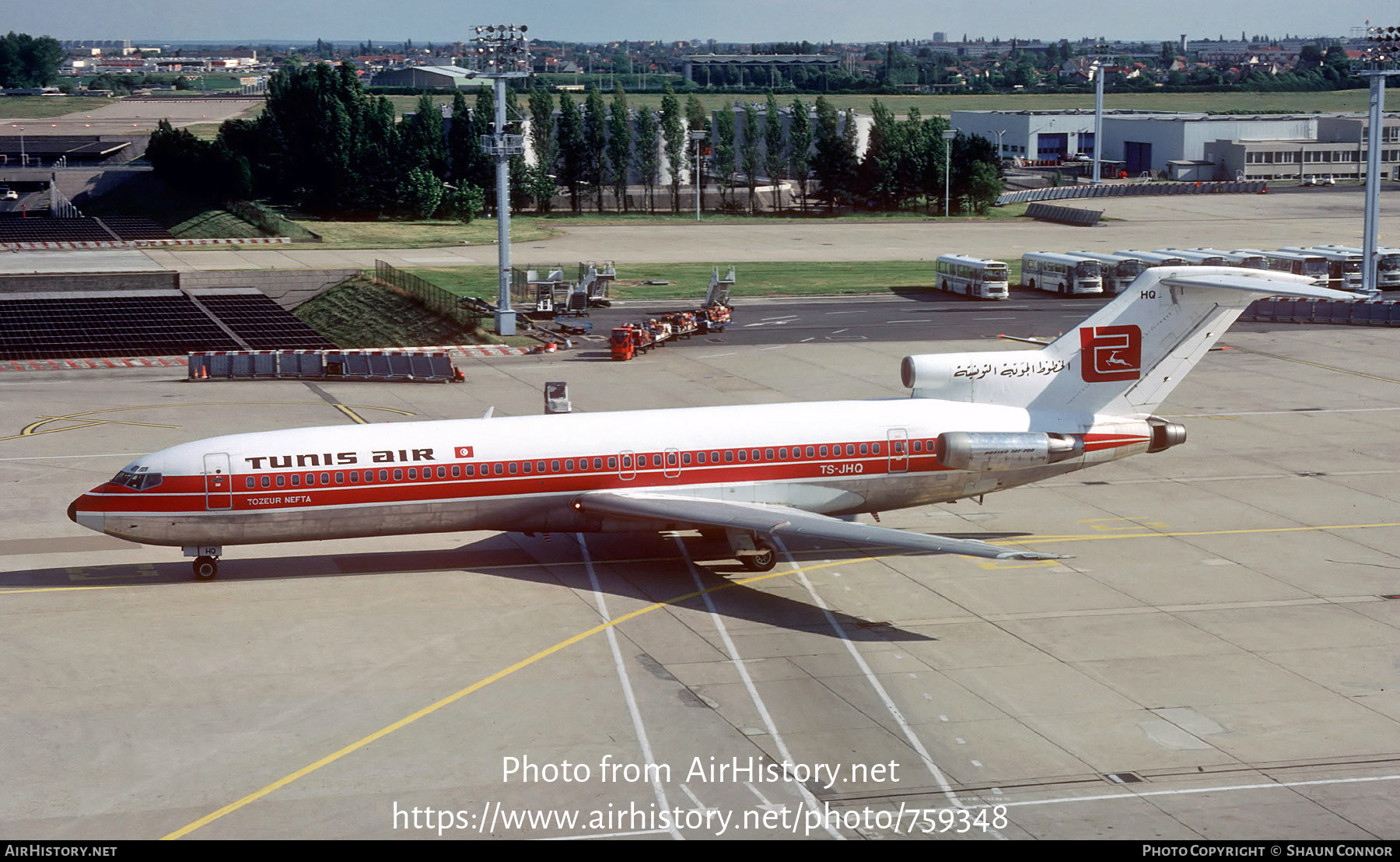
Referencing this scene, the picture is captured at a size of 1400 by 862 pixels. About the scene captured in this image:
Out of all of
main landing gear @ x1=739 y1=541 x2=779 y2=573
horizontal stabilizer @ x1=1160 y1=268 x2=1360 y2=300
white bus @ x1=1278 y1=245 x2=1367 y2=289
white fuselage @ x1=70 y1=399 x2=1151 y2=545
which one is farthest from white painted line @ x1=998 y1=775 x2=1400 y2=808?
white bus @ x1=1278 y1=245 x2=1367 y2=289

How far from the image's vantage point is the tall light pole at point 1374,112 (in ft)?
244

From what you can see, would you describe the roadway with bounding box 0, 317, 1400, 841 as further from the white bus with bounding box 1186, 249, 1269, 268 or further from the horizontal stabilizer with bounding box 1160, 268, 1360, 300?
the white bus with bounding box 1186, 249, 1269, 268

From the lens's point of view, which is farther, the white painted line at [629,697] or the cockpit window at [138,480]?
the cockpit window at [138,480]

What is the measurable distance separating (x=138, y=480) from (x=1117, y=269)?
2561 inches

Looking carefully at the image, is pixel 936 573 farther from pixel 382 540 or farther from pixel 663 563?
pixel 382 540

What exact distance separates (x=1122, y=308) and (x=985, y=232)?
272 ft

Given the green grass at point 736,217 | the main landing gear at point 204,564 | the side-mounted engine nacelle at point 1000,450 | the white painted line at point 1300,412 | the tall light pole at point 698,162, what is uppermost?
the tall light pole at point 698,162

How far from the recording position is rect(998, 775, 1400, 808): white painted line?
869 inches

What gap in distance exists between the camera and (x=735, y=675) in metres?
27.7

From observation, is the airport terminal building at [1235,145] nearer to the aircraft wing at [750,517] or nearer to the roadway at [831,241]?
the roadway at [831,241]

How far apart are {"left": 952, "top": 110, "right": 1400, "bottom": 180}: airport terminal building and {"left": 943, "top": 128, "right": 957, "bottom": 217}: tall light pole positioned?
42.6m

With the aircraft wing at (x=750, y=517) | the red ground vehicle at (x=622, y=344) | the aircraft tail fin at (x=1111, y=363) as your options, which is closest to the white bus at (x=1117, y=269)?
the red ground vehicle at (x=622, y=344)

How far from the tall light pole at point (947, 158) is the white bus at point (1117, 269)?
4136 centimetres
